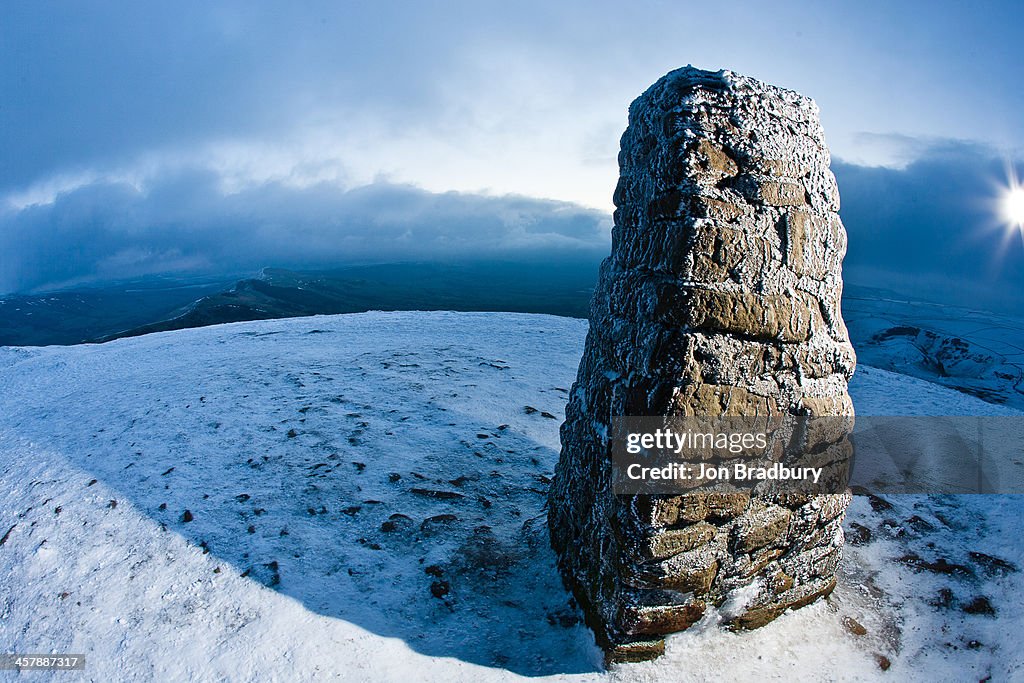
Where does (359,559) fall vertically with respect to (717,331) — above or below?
below

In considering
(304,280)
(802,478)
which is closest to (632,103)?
(802,478)

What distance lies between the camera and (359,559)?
4027mm

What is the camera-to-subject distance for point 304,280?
154m

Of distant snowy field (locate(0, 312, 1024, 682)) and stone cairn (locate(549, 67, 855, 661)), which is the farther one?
distant snowy field (locate(0, 312, 1024, 682))

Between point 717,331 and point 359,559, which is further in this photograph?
point 359,559

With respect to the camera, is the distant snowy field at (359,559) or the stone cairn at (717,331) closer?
the stone cairn at (717,331)

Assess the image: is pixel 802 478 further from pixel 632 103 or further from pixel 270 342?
pixel 270 342

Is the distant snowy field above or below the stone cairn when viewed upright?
Result: below

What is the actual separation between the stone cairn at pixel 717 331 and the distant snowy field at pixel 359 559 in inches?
17.9

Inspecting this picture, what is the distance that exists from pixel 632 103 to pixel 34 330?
18307 cm

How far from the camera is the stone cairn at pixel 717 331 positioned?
2.88m

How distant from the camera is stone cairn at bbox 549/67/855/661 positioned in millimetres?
2881

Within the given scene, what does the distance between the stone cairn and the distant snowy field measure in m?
0.45

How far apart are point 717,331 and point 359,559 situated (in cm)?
338
